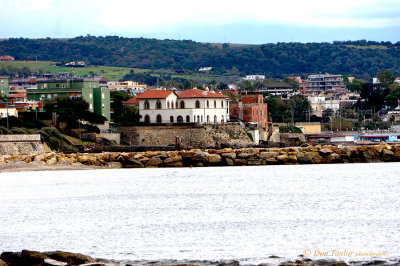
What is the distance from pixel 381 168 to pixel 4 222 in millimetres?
24023

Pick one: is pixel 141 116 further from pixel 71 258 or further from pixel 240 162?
pixel 71 258

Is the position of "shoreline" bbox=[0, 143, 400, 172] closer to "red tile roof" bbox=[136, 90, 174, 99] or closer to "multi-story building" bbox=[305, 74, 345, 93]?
"red tile roof" bbox=[136, 90, 174, 99]

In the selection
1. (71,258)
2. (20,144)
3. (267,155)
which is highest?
(20,144)

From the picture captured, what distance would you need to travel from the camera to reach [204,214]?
78.8ft

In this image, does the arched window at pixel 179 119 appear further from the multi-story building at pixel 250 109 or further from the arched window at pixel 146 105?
the multi-story building at pixel 250 109

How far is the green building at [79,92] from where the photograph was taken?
226ft

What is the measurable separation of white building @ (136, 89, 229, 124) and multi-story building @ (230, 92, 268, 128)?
26.9 ft

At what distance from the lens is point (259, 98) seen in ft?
258

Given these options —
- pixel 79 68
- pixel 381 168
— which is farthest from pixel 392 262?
pixel 79 68

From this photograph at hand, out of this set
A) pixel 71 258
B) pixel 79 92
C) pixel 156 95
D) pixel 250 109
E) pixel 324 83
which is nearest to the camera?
pixel 71 258

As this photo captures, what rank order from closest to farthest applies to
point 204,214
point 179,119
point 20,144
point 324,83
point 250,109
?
point 204,214 < point 20,144 < point 179,119 < point 250,109 < point 324,83

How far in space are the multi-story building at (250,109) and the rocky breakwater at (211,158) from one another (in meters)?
31.3

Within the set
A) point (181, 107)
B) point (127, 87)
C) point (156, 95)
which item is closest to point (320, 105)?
point (127, 87)

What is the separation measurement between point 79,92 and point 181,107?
378 inches
